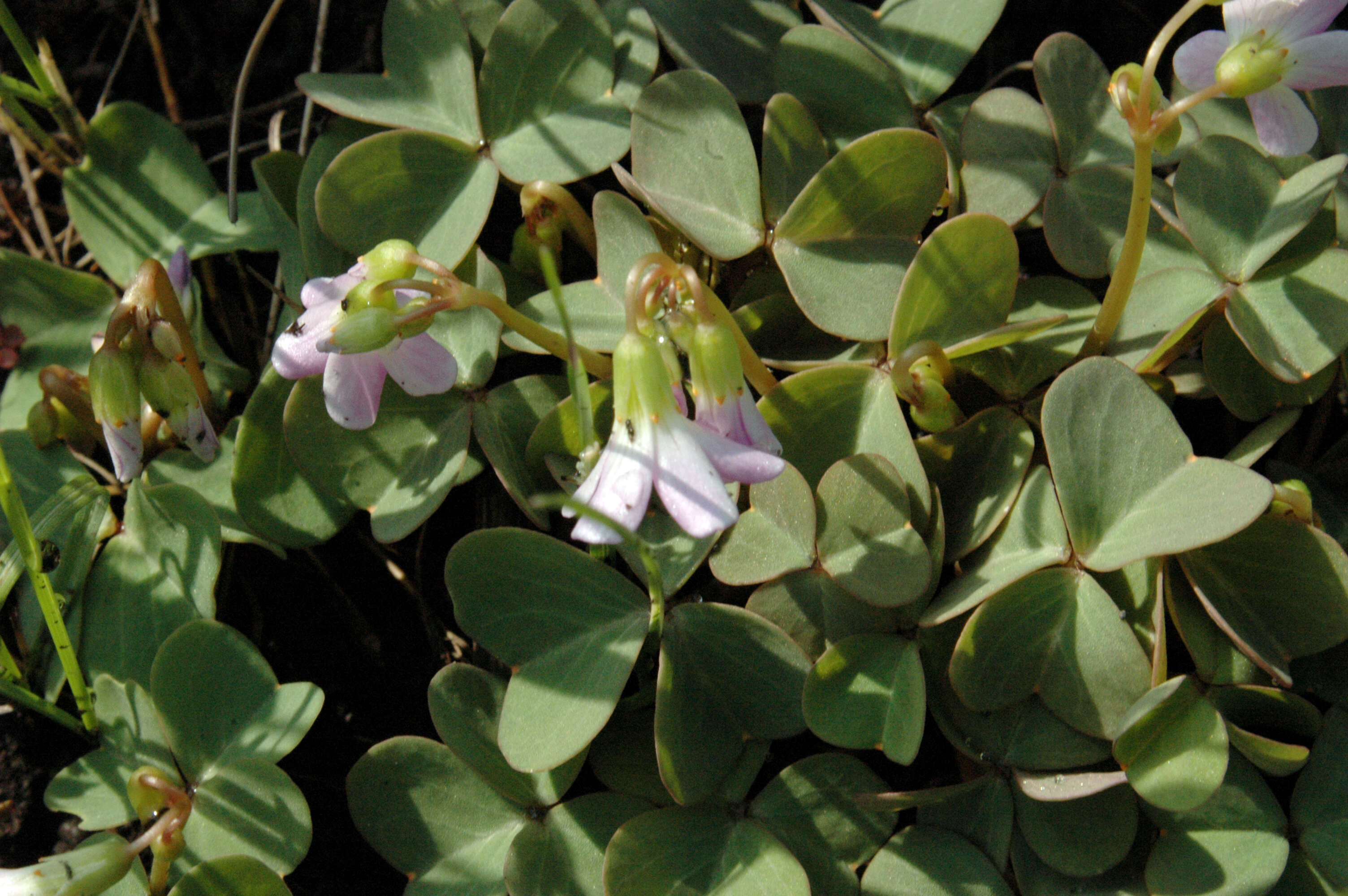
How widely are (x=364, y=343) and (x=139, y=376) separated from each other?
532 millimetres

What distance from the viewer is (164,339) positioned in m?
1.40

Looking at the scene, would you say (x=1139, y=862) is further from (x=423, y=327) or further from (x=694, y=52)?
(x=694, y=52)

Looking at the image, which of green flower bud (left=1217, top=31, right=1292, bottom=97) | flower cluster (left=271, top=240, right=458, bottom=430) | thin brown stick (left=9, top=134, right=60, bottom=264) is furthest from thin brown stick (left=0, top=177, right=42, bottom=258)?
green flower bud (left=1217, top=31, right=1292, bottom=97)

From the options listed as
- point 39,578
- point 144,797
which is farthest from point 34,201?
point 144,797

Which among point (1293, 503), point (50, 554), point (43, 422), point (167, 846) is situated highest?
point (1293, 503)

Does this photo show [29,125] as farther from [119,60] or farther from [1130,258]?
[1130,258]

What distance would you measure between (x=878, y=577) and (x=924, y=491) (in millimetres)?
140

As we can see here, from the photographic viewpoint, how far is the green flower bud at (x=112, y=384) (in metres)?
1.38

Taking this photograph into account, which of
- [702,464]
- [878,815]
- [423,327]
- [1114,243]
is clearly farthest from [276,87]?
[878,815]

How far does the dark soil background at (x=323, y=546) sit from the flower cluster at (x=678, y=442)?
43 cm

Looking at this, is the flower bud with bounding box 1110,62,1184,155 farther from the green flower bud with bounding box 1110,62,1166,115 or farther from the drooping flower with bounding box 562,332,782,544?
the drooping flower with bounding box 562,332,782,544

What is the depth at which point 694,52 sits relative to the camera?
1.57m

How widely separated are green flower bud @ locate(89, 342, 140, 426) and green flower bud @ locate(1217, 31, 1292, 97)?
4.89 ft

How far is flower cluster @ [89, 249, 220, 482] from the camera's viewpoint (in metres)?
1.39
